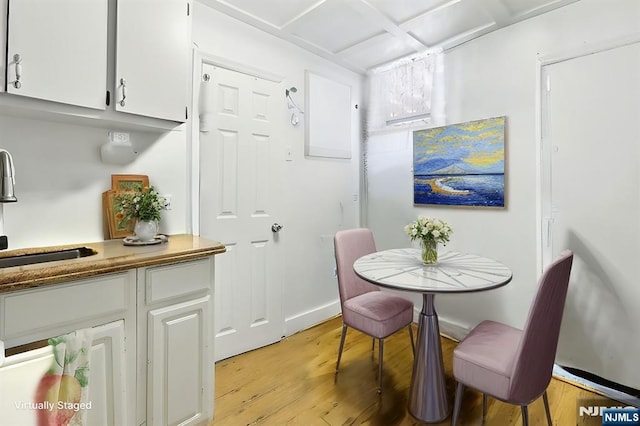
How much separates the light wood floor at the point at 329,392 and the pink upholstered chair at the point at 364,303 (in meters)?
0.14

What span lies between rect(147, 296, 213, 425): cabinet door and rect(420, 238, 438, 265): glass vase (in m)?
1.29

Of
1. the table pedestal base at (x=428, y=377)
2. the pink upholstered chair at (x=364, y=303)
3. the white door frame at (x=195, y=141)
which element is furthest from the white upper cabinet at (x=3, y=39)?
the table pedestal base at (x=428, y=377)

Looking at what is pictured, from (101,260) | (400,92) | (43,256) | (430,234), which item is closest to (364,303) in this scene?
(430,234)

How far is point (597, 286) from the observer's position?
1.98 meters

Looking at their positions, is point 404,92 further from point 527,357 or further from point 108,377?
point 108,377

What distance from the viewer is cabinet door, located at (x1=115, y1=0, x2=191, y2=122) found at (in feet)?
4.99

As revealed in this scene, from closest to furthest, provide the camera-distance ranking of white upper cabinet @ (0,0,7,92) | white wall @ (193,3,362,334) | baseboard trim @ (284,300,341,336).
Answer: white upper cabinet @ (0,0,7,92) < white wall @ (193,3,362,334) < baseboard trim @ (284,300,341,336)

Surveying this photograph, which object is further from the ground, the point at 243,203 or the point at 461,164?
the point at 461,164

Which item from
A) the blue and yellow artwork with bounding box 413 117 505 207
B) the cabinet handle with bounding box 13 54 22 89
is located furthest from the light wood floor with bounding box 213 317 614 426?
the cabinet handle with bounding box 13 54 22 89

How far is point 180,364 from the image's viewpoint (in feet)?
4.88

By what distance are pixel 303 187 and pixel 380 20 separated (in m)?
1.47

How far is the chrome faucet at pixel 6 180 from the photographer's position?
128cm

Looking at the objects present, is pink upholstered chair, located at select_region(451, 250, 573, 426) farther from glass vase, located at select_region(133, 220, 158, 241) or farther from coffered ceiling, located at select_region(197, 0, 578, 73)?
coffered ceiling, located at select_region(197, 0, 578, 73)

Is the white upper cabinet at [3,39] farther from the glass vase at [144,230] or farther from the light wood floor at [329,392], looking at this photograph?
the light wood floor at [329,392]
